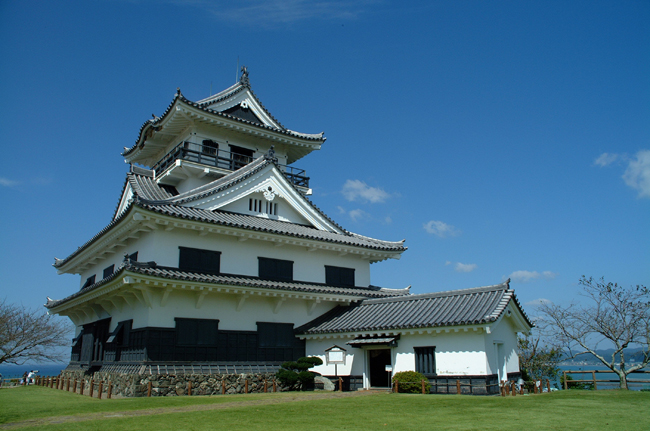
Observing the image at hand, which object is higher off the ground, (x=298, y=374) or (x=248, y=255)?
(x=248, y=255)

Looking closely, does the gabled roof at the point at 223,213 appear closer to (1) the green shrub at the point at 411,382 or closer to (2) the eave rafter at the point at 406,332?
(2) the eave rafter at the point at 406,332

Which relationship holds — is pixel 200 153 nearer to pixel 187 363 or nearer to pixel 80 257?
pixel 80 257

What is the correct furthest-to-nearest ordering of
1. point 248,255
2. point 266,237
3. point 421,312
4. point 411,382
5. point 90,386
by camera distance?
point 248,255
point 266,237
point 421,312
point 90,386
point 411,382

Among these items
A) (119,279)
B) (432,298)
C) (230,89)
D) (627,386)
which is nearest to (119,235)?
(119,279)

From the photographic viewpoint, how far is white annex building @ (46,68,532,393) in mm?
20094

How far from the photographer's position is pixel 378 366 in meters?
22.9

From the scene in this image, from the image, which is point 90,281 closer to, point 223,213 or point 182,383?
point 223,213

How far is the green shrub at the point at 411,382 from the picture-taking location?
1897cm

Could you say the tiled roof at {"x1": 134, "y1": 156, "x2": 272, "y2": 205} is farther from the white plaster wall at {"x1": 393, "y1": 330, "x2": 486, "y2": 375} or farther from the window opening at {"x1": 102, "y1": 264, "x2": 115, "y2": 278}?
the white plaster wall at {"x1": 393, "y1": 330, "x2": 486, "y2": 375}

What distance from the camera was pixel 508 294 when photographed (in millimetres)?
20000

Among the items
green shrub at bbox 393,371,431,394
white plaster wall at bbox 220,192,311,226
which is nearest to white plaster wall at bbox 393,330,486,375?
green shrub at bbox 393,371,431,394

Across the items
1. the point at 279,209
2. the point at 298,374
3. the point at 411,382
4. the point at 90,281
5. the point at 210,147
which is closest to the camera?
the point at 411,382

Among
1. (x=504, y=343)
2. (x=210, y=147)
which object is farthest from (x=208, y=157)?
(x=504, y=343)

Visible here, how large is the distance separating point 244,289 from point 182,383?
4.77m
